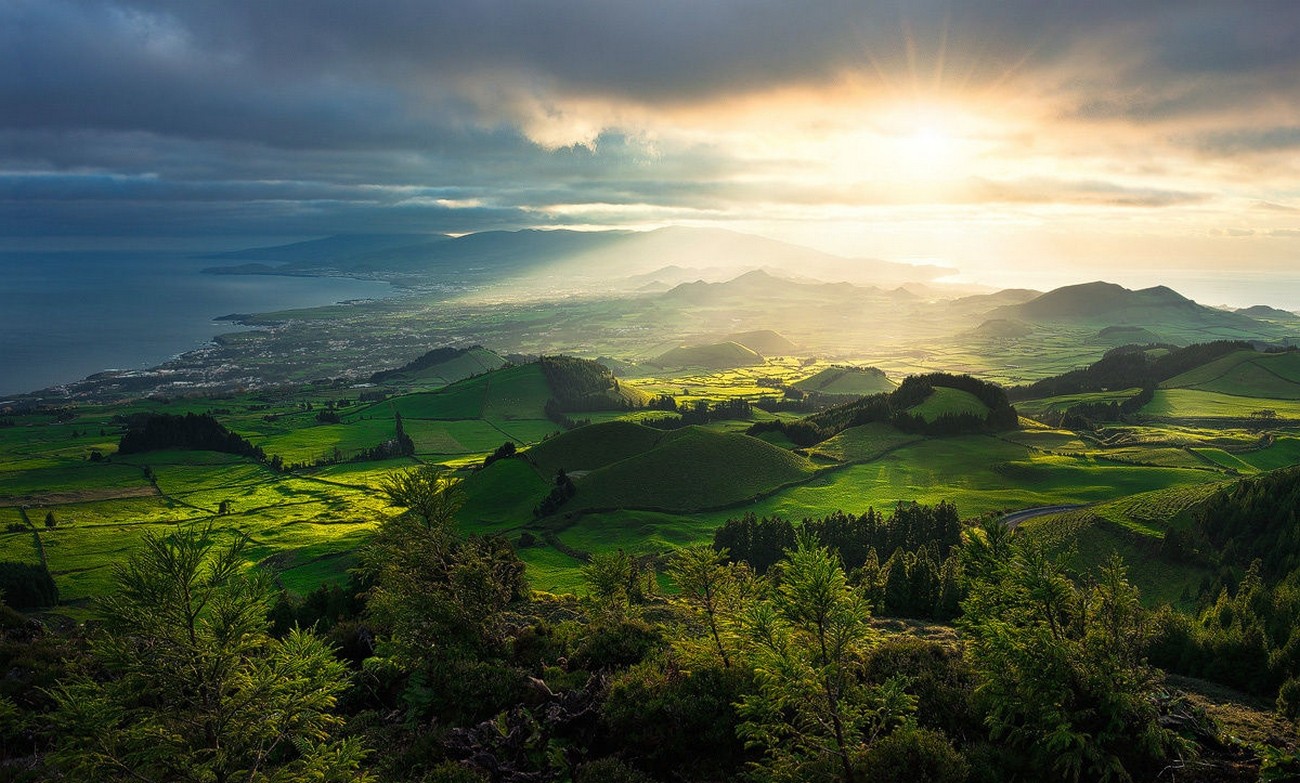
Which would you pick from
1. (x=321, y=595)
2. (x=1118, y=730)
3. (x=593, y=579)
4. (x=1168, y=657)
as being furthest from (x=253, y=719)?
(x=1168, y=657)

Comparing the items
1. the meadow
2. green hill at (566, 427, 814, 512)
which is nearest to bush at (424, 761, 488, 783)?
the meadow

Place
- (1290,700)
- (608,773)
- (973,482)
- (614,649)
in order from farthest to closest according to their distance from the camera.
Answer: (973,482) < (614,649) < (1290,700) < (608,773)

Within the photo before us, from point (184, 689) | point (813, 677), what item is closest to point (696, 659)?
point (813, 677)

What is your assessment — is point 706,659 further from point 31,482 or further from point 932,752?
point 31,482

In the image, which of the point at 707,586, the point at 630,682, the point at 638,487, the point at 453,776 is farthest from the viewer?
the point at 638,487

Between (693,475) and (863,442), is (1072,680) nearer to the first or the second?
(693,475)
